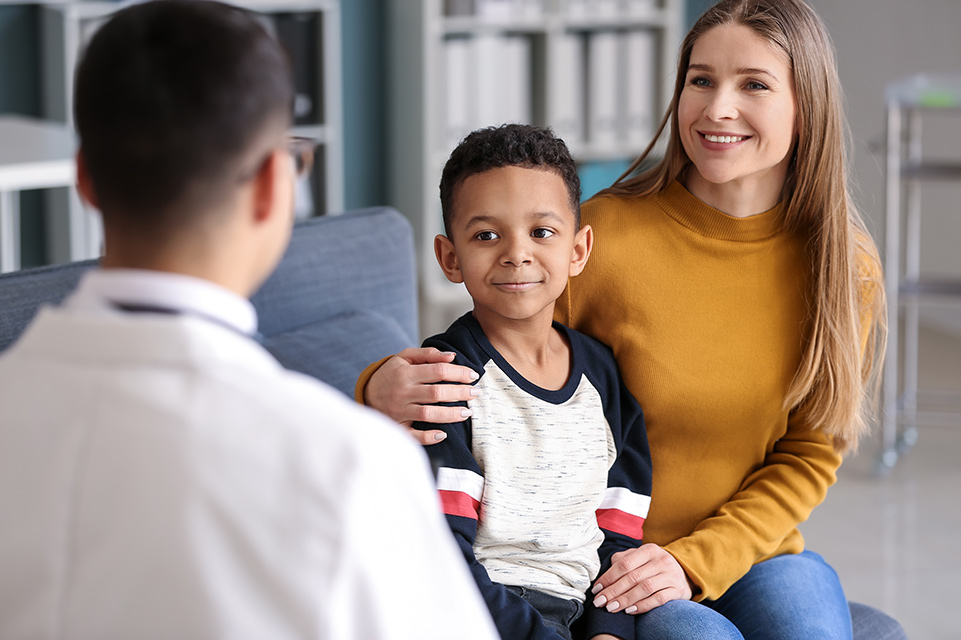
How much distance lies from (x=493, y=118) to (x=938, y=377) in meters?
1.83

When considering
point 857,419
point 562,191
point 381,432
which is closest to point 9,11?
point 562,191

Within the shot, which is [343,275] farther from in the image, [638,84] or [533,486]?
[638,84]

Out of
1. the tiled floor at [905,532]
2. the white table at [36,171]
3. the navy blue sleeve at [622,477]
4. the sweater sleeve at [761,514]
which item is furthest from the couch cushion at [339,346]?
the tiled floor at [905,532]

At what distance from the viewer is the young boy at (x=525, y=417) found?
1165 mm

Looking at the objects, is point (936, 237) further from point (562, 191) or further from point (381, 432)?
point (381, 432)

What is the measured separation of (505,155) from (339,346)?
446 mm

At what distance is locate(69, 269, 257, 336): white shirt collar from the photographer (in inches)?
26.7

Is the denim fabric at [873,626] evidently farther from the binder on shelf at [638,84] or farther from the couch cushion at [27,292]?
the binder on shelf at [638,84]

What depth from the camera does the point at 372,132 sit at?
4113mm

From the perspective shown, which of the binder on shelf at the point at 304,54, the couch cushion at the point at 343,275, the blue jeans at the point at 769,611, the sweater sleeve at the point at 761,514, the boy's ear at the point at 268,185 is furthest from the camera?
the binder on shelf at the point at 304,54

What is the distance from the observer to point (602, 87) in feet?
12.9

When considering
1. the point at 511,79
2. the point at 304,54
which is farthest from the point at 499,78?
the point at 304,54

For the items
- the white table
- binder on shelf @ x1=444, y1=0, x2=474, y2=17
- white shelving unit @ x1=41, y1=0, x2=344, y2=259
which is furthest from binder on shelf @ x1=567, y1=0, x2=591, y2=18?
the white table

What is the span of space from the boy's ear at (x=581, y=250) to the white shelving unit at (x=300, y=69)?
2.02 metres
